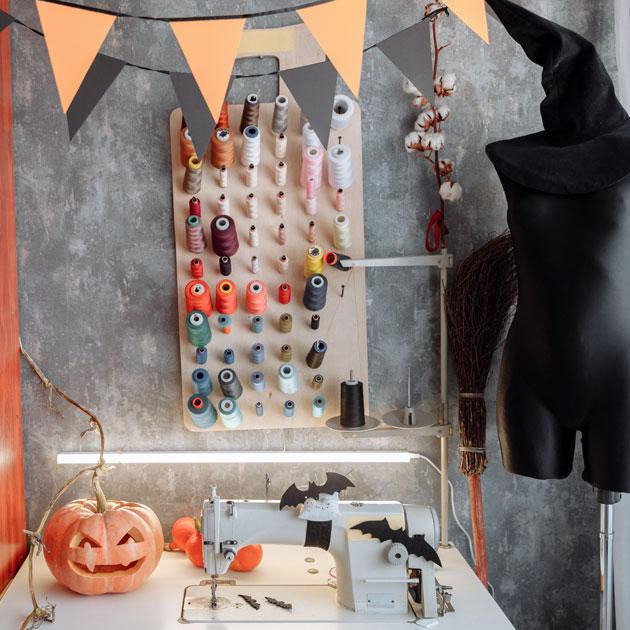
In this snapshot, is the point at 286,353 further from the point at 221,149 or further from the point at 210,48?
the point at 210,48

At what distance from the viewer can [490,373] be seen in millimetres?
2408

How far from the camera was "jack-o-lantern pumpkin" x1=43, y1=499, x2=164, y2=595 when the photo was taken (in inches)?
81.7

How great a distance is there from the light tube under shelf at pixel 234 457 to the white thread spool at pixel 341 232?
24.7 inches

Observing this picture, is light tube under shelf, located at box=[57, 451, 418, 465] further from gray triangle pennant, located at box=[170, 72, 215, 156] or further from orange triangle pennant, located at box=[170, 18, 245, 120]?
orange triangle pennant, located at box=[170, 18, 245, 120]

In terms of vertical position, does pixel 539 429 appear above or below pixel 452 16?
below

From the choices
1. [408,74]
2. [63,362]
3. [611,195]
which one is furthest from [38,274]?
[611,195]

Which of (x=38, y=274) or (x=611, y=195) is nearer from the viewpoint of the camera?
(x=611, y=195)

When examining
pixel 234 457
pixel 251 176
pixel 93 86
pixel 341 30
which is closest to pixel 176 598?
pixel 234 457

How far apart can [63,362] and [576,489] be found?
1616mm

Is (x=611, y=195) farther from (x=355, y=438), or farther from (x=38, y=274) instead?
(x=38, y=274)

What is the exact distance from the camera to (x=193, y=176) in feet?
7.40

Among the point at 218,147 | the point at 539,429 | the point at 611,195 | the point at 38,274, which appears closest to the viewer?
the point at 611,195

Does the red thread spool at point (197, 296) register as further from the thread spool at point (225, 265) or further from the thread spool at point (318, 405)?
the thread spool at point (318, 405)

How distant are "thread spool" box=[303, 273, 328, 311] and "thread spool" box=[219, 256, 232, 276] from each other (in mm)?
233
